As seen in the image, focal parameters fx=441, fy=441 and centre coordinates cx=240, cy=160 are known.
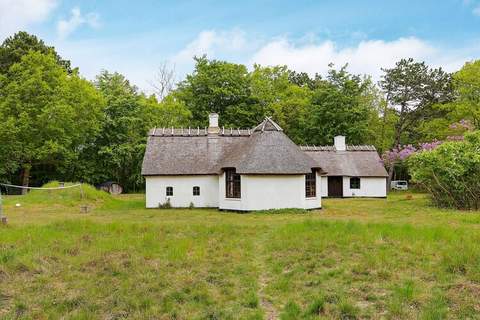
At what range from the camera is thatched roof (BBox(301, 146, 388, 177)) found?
36594 mm

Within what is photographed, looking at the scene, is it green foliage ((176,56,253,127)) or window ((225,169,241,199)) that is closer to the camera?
window ((225,169,241,199))

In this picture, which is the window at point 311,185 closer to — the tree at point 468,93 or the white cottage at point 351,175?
the white cottage at point 351,175

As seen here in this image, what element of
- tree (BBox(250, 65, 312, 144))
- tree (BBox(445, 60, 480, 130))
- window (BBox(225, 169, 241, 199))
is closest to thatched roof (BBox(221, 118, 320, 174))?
window (BBox(225, 169, 241, 199))

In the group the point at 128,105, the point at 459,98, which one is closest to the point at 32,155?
the point at 128,105

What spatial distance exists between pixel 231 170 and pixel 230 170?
0.08 metres

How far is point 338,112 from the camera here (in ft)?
140

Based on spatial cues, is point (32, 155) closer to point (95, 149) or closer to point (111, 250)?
point (95, 149)

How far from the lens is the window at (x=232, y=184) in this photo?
80.4 ft

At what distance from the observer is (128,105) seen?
141 ft

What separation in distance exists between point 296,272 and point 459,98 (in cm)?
3775

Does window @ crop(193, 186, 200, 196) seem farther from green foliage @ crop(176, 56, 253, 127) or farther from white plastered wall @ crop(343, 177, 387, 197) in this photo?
green foliage @ crop(176, 56, 253, 127)

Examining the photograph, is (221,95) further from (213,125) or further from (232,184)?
(232,184)

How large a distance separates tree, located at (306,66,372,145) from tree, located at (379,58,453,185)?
10.5 ft

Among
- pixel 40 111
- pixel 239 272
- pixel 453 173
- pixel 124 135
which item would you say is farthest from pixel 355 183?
pixel 239 272
